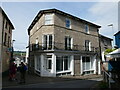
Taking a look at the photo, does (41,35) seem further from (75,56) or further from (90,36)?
(90,36)

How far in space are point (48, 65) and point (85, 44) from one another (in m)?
8.57

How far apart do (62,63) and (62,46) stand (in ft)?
8.39

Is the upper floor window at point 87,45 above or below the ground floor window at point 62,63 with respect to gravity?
above

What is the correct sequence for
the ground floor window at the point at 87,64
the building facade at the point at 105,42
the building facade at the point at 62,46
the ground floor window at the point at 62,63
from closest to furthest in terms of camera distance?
the building facade at the point at 62,46 < the ground floor window at the point at 62,63 < the ground floor window at the point at 87,64 < the building facade at the point at 105,42

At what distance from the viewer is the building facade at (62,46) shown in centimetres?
1791

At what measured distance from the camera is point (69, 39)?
20.4 metres

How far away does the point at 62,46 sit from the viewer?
18.8 m

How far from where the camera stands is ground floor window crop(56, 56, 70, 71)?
18252 millimetres

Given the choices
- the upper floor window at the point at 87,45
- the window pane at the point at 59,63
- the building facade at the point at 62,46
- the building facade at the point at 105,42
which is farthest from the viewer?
the building facade at the point at 105,42

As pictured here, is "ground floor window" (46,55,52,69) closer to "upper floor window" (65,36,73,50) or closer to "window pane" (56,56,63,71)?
"window pane" (56,56,63,71)

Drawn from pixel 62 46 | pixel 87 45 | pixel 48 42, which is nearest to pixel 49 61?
pixel 48 42

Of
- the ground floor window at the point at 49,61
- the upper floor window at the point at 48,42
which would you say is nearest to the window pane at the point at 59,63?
the ground floor window at the point at 49,61

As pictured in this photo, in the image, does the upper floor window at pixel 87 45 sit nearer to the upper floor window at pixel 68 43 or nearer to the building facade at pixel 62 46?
the building facade at pixel 62 46

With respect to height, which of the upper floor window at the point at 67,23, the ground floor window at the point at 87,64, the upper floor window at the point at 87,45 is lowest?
the ground floor window at the point at 87,64
